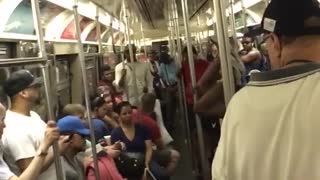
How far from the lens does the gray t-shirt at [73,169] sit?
2984mm

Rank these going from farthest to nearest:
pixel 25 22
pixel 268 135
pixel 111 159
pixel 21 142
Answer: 1. pixel 25 22
2. pixel 111 159
3. pixel 21 142
4. pixel 268 135

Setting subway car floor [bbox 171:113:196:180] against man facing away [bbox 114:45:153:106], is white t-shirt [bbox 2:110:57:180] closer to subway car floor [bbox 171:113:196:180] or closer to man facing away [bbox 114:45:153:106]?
man facing away [bbox 114:45:153:106]

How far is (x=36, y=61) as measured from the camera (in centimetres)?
229

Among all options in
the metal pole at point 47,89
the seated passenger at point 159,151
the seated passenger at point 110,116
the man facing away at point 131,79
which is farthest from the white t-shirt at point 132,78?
the metal pole at point 47,89

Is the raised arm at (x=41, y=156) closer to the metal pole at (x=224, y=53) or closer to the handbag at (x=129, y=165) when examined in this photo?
the metal pole at (x=224, y=53)

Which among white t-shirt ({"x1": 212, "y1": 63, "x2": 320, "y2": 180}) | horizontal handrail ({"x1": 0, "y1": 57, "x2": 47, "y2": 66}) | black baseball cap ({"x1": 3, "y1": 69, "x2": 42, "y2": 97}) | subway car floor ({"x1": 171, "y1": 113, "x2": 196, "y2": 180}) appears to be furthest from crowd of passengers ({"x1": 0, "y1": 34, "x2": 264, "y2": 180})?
white t-shirt ({"x1": 212, "y1": 63, "x2": 320, "y2": 180})

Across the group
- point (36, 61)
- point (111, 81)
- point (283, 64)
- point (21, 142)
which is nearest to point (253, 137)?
point (283, 64)

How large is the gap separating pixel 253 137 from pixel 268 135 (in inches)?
1.7

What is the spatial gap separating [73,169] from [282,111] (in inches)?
83.2

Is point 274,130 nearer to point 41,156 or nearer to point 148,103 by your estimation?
point 41,156

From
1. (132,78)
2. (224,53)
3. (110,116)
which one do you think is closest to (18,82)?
(224,53)

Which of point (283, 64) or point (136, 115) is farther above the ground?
point (283, 64)

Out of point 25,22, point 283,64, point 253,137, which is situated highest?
point 25,22

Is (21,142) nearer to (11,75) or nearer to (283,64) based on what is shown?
(11,75)
